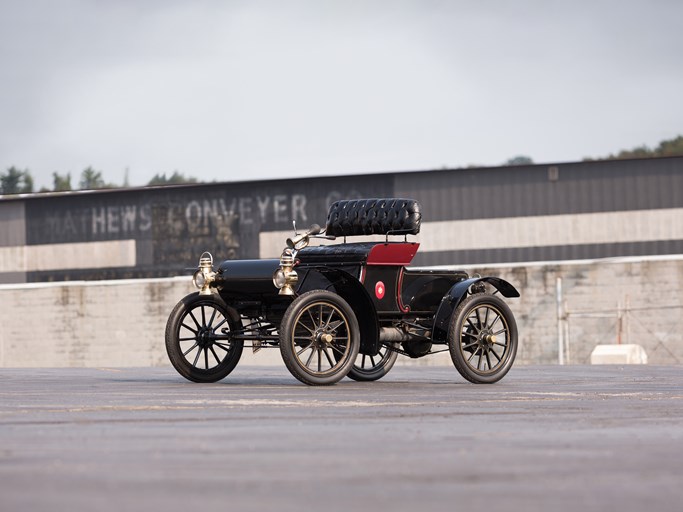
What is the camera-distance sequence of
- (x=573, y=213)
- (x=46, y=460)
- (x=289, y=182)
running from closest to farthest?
(x=46, y=460)
(x=573, y=213)
(x=289, y=182)

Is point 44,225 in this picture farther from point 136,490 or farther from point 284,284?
point 136,490

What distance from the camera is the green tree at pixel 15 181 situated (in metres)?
88.8

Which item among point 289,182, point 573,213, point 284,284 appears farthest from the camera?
point 289,182

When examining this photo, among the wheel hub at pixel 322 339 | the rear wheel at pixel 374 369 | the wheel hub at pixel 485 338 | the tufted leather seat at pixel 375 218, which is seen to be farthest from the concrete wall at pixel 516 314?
the wheel hub at pixel 322 339

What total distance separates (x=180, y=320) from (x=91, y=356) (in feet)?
92.5

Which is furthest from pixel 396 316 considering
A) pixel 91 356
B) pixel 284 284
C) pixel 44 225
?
pixel 44 225

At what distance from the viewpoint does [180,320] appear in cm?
1223

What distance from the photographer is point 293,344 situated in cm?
1112

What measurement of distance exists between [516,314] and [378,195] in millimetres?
13323

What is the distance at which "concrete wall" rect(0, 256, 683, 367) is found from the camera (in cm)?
3575

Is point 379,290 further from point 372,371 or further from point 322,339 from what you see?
point 372,371

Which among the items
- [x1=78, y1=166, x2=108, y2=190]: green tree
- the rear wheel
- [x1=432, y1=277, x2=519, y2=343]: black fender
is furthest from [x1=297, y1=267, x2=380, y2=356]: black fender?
[x1=78, y1=166, x2=108, y2=190]: green tree

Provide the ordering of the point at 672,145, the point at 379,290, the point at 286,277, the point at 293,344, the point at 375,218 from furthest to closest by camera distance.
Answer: the point at 672,145
the point at 375,218
the point at 379,290
the point at 286,277
the point at 293,344

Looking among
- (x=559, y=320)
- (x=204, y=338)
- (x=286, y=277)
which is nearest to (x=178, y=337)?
(x=204, y=338)
